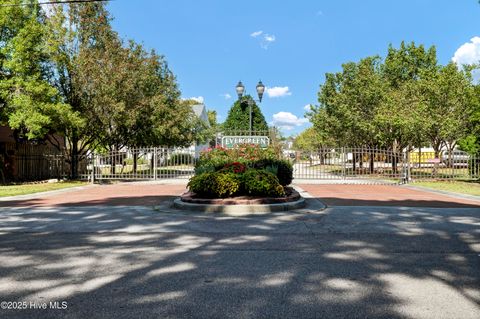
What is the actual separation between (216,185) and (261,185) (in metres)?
1.34

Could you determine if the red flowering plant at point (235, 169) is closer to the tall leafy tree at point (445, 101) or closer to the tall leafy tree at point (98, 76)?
the tall leafy tree at point (98, 76)

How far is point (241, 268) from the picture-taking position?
5043mm

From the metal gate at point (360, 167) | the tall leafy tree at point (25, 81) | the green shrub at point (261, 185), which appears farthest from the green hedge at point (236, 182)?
the tall leafy tree at point (25, 81)

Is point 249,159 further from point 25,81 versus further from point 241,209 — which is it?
point 25,81

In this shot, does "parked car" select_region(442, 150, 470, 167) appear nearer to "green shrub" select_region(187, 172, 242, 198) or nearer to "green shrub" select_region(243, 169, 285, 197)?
"green shrub" select_region(243, 169, 285, 197)

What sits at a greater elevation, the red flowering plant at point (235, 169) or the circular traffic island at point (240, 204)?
the red flowering plant at point (235, 169)

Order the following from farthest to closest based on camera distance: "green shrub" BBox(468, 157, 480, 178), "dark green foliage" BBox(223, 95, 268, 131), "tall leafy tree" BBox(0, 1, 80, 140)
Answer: "dark green foliage" BBox(223, 95, 268, 131)
"green shrub" BBox(468, 157, 480, 178)
"tall leafy tree" BBox(0, 1, 80, 140)

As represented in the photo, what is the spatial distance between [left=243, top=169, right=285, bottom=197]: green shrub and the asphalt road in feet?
7.05

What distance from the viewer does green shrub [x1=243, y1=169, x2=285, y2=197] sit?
11039 mm

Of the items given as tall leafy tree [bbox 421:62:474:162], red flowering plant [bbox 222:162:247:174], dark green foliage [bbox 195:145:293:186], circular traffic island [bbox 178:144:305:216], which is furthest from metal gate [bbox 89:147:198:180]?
tall leafy tree [bbox 421:62:474:162]

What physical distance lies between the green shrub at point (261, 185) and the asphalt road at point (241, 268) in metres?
2.15

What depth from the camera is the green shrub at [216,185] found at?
10969mm

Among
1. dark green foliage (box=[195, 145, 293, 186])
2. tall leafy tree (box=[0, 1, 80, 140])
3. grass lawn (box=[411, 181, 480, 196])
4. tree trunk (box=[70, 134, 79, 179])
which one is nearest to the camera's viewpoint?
dark green foliage (box=[195, 145, 293, 186])

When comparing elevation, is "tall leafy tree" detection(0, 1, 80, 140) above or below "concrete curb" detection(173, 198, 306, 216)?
above
